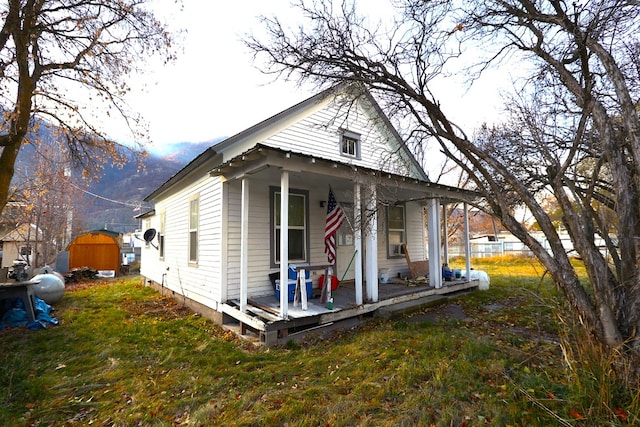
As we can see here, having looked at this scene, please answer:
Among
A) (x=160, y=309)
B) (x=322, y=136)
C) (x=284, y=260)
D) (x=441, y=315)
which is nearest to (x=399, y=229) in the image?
(x=441, y=315)

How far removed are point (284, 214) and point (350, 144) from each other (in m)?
4.63

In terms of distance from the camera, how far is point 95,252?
55.3 ft

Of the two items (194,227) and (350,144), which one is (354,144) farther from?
(194,227)

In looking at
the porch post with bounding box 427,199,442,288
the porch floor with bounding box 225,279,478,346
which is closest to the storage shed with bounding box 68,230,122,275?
the porch floor with bounding box 225,279,478,346

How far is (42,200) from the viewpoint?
54.7 ft

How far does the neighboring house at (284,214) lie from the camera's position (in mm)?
5277

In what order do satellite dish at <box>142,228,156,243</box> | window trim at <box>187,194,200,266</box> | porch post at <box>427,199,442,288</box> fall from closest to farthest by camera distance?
window trim at <box>187,194,200,266</box> → porch post at <box>427,199,442,288</box> → satellite dish at <box>142,228,156,243</box>

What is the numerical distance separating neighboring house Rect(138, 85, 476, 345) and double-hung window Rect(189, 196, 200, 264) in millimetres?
27

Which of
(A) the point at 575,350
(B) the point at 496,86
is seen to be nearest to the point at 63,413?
(A) the point at 575,350

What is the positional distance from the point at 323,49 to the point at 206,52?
13.3 ft

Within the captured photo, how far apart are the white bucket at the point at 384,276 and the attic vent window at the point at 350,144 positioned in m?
3.54

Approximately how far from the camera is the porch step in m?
6.21

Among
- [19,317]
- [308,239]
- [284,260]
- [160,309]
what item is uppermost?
[308,239]

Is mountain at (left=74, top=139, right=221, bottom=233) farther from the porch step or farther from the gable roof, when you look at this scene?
the porch step
